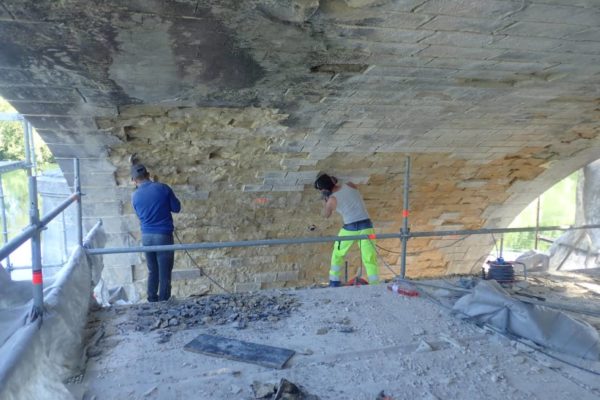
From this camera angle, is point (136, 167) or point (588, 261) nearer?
point (136, 167)

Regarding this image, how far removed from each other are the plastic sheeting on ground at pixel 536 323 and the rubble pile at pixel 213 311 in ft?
4.22

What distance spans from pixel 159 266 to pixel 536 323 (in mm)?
3074

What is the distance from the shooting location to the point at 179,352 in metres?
2.46

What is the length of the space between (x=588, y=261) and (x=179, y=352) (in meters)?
7.15

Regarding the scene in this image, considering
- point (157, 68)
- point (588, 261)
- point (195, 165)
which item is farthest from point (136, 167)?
point (588, 261)

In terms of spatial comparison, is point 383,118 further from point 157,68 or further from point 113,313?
point 113,313

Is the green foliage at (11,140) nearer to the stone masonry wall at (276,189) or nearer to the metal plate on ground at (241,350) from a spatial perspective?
the stone masonry wall at (276,189)

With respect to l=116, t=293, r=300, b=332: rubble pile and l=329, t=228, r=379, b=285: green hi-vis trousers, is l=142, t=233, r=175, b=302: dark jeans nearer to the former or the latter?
l=116, t=293, r=300, b=332: rubble pile

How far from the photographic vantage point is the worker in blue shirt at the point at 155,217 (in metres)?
3.91

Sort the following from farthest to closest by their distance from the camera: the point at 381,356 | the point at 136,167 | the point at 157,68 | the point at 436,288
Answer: the point at 136,167
the point at 436,288
the point at 157,68
the point at 381,356

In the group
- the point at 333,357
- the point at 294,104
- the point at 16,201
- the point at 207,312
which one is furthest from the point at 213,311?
the point at 16,201

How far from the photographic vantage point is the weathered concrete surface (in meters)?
2.46

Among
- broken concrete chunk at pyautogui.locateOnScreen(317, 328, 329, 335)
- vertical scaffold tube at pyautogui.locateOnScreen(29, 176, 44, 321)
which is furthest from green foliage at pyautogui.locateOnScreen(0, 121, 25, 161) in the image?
broken concrete chunk at pyautogui.locateOnScreen(317, 328, 329, 335)

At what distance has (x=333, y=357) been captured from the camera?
7.97 feet
